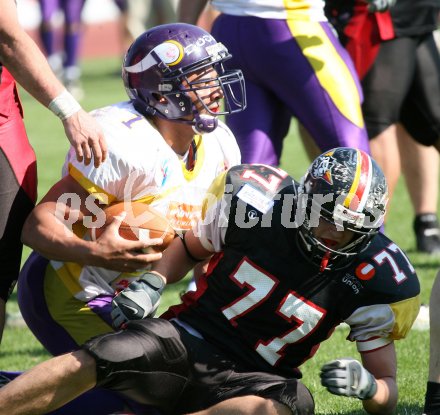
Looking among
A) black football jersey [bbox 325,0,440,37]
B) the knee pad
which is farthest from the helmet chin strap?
black football jersey [bbox 325,0,440,37]

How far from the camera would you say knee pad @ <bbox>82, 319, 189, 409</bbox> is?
3.07 metres

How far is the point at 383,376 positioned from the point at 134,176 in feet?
3.36

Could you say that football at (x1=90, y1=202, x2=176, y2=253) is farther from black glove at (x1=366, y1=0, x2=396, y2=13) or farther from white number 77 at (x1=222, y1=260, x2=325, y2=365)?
black glove at (x1=366, y1=0, x2=396, y2=13)

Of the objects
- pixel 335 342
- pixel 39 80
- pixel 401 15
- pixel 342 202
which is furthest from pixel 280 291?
pixel 401 15

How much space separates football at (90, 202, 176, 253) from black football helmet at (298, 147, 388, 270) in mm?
487

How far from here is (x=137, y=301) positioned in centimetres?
323

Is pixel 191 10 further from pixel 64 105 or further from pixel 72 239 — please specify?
pixel 72 239

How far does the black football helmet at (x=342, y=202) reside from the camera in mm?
3143

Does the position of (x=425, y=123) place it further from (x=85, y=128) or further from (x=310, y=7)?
(x=85, y=128)

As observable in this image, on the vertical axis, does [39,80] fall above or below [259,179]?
above

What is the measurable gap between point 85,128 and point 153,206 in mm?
387

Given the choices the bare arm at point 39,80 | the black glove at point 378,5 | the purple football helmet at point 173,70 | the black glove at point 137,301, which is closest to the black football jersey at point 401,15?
the black glove at point 378,5

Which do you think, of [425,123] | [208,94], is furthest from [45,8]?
[208,94]

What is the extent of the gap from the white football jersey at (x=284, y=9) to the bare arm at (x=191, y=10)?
1.08 feet
